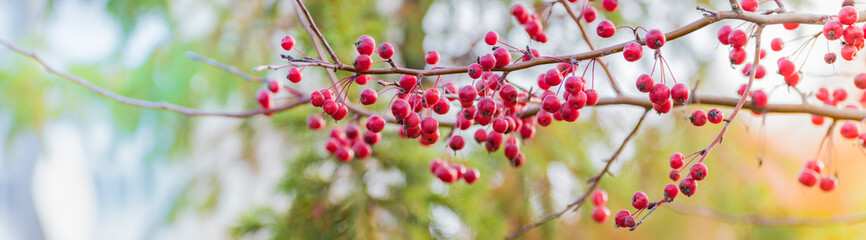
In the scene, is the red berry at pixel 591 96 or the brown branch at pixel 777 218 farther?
the brown branch at pixel 777 218

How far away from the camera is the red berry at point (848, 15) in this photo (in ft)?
1.53

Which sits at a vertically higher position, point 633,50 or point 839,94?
point 633,50

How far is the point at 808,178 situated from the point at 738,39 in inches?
11.9

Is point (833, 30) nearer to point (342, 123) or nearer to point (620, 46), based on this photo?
point (620, 46)

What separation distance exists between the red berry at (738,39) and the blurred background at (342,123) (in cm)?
53

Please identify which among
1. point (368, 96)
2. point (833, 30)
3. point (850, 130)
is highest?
point (368, 96)

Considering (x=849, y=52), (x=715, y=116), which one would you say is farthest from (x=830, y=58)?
(x=715, y=116)

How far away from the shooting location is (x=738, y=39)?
493mm

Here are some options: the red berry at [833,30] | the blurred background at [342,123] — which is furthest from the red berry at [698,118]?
the blurred background at [342,123]

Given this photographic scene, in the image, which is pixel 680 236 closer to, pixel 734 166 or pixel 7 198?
pixel 734 166

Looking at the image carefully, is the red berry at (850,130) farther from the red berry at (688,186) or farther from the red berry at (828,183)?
the red berry at (688,186)

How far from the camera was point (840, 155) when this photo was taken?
218cm

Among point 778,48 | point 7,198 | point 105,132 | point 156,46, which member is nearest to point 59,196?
point 7,198

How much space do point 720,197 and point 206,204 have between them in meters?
1.40
